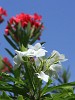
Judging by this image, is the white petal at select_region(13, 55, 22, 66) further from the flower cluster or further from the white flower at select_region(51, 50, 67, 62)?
the white flower at select_region(51, 50, 67, 62)

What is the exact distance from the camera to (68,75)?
261 inches

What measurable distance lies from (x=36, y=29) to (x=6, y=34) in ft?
1.79

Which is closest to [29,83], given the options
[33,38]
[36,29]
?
[33,38]

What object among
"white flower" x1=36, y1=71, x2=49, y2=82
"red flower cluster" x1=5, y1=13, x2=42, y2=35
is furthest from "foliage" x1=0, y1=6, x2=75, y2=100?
"red flower cluster" x1=5, y1=13, x2=42, y2=35

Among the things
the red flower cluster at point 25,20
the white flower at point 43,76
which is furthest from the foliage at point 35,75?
the red flower cluster at point 25,20

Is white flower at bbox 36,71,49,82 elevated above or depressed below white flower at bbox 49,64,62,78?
below

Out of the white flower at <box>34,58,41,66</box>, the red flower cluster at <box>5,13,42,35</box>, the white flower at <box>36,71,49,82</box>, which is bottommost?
the white flower at <box>36,71,49,82</box>

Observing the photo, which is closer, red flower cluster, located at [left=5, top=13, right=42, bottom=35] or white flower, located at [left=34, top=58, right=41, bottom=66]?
white flower, located at [left=34, top=58, right=41, bottom=66]

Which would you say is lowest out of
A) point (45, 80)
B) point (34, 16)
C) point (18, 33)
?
point (45, 80)

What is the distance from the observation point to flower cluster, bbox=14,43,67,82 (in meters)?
1.70

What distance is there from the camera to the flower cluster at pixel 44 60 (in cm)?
170

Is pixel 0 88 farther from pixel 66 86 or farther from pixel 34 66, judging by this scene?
pixel 66 86

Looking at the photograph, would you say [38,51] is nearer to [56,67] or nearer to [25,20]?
[56,67]

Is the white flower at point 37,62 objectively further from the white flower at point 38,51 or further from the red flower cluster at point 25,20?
the red flower cluster at point 25,20
